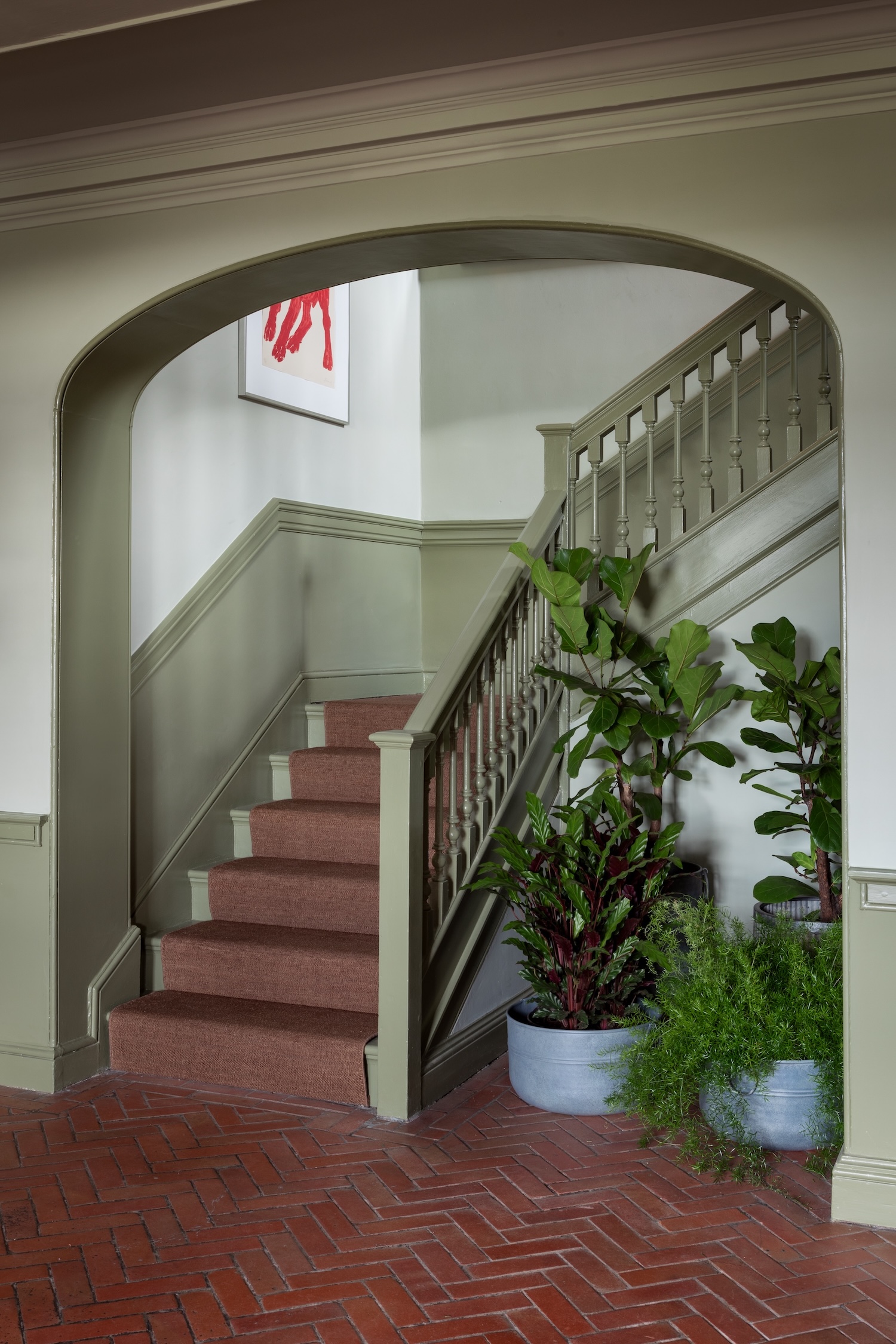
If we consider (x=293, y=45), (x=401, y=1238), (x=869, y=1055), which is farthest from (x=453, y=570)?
(x=401, y=1238)

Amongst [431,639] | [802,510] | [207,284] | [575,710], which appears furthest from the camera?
[431,639]

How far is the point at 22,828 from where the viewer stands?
165 inches

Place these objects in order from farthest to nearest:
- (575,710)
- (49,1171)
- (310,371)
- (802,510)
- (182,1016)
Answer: (310,371)
(575,710)
(802,510)
(182,1016)
(49,1171)

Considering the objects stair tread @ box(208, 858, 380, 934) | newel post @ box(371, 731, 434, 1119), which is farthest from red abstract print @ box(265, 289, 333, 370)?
newel post @ box(371, 731, 434, 1119)

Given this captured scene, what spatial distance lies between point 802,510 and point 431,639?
10.0 ft

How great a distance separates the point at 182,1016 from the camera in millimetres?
4312

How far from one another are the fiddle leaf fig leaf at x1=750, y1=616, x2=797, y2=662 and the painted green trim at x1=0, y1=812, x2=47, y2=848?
2607 mm

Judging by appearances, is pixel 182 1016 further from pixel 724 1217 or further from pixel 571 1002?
pixel 724 1217

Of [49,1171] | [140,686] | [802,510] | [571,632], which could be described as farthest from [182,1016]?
[802,510]

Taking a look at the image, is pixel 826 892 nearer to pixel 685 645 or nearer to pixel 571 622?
pixel 685 645

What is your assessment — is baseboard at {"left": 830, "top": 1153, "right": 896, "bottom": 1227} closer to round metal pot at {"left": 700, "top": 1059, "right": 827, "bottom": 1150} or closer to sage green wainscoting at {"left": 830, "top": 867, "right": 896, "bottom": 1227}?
Result: sage green wainscoting at {"left": 830, "top": 867, "right": 896, "bottom": 1227}

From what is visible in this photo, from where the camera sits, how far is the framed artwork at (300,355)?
18.5ft

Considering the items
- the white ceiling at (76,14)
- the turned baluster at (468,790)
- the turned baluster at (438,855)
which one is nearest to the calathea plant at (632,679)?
the turned baluster at (468,790)

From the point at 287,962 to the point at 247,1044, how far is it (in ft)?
1.26
